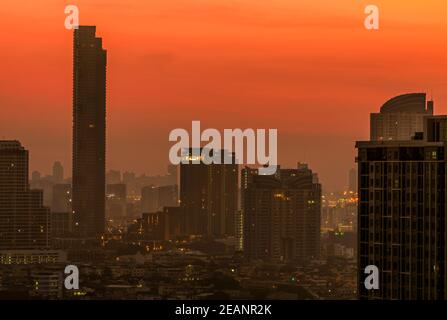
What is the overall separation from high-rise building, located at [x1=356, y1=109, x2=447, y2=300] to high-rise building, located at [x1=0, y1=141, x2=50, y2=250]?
75.3ft

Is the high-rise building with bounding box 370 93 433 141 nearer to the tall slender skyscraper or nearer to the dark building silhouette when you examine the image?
the dark building silhouette

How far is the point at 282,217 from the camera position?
3572 cm

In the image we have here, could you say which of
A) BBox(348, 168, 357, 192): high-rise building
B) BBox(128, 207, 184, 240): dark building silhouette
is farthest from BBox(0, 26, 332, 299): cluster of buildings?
BBox(348, 168, 357, 192): high-rise building

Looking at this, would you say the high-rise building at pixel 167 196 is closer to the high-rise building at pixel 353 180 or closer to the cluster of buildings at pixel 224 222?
the cluster of buildings at pixel 224 222

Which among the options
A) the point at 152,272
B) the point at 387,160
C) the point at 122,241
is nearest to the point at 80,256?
the point at 122,241

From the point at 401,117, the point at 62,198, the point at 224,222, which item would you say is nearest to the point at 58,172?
the point at 62,198

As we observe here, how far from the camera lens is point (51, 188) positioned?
150 feet

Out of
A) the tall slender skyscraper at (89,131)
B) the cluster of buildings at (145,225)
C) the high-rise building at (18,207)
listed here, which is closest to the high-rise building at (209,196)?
the cluster of buildings at (145,225)

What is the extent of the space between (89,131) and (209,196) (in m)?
15.9

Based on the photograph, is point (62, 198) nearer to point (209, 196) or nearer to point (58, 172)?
point (58, 172)

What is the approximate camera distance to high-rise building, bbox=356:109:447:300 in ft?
61.1

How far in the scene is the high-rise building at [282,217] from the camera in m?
32.7
